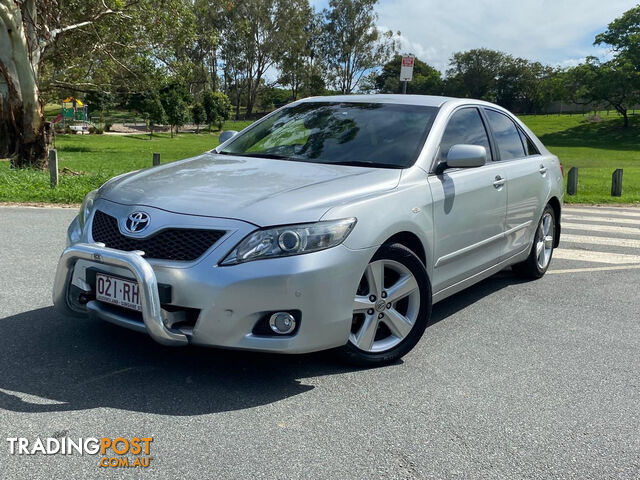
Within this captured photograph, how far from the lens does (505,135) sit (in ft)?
19.2

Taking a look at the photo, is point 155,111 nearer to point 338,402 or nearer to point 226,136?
point 226,136

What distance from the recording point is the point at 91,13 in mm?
21047

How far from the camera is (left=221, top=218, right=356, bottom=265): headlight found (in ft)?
11.1

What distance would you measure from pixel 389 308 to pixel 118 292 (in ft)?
5.13

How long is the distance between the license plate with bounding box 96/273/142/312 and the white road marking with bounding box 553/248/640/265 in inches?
230

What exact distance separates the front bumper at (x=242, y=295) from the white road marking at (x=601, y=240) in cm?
633

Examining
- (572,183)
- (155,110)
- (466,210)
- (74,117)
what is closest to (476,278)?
(466,210)

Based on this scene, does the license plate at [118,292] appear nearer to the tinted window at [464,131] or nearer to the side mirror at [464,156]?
the side mirror at [464,156]

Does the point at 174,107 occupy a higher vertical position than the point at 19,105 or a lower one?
higher

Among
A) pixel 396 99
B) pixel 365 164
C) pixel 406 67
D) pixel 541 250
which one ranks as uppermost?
pixel 406 67

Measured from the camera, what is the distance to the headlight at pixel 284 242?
3371mm

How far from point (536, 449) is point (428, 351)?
4.39 feet

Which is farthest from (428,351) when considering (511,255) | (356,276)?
(511,255)

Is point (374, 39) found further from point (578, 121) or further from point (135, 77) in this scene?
point (135, 77)
